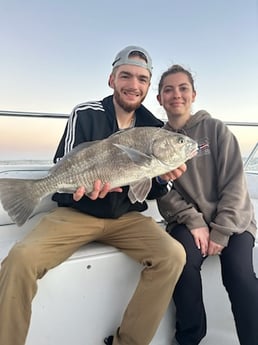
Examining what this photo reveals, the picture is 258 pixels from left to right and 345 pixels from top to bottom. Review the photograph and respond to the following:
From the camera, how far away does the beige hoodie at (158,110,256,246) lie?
1766 millimetres

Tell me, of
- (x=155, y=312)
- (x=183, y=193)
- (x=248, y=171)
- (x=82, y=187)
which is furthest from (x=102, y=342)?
(x=248, y=171)

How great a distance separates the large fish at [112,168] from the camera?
59.6 inches

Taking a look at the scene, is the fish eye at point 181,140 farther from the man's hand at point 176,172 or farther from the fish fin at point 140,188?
the fish fin at point 140,188

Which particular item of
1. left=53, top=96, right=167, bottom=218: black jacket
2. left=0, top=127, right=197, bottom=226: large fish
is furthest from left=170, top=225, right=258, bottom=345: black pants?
left=0, top=127, right=197, bottom=226: large fish

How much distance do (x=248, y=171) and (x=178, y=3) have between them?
3.89m

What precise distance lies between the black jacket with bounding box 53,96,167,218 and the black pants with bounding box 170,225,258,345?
33 cm

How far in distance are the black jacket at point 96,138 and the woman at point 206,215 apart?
178 mm

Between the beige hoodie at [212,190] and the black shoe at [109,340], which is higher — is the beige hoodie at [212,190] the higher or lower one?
the higher one

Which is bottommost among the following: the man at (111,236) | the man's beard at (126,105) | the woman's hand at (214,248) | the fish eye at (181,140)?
the woman's hand at (214,248)

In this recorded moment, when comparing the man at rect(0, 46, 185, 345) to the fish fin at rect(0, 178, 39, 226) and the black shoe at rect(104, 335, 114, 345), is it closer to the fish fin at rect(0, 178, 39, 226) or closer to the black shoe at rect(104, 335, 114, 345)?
the black shoe at rect(104, 335, 114, 345)

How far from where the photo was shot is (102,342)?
162cm

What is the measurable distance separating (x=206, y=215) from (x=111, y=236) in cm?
57

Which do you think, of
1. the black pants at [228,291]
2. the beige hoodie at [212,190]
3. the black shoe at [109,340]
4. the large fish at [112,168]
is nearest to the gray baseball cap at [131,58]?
the beige hoodie at [212,190]

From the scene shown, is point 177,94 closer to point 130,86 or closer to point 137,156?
point 130,86
